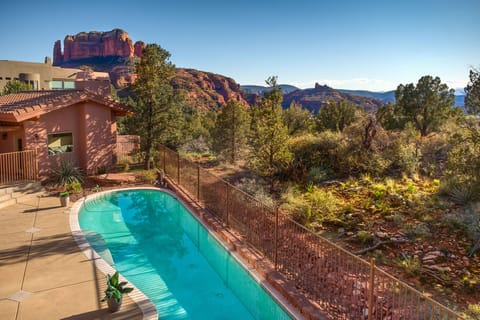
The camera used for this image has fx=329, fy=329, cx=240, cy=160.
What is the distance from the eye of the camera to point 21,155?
12.9 metres

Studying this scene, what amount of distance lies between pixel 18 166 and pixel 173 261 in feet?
27.4

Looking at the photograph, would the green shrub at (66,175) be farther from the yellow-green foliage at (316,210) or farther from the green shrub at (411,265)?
the green shrub at (411,265)

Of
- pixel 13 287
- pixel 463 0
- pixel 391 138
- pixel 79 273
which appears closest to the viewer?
pixel 13 287

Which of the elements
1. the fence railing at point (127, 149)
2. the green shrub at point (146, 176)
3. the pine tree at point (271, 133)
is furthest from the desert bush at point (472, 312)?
the fence railing at point (127, 149)

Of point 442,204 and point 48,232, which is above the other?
point 442,204

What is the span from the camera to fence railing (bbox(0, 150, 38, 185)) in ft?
39.4

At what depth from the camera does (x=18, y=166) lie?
12539mm

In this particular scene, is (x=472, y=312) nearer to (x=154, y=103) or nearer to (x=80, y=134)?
(x=154, y=103)

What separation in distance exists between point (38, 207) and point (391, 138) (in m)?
14.5

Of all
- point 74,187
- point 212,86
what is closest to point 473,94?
point 74,187

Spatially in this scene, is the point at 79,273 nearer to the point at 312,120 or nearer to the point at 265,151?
the point at 265,151

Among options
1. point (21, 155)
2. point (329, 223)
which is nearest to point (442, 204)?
point (329, 223)

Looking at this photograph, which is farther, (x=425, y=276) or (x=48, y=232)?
(x=48, y=232)

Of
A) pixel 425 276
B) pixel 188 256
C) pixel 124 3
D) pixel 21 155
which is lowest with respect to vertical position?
pixel 188 256
